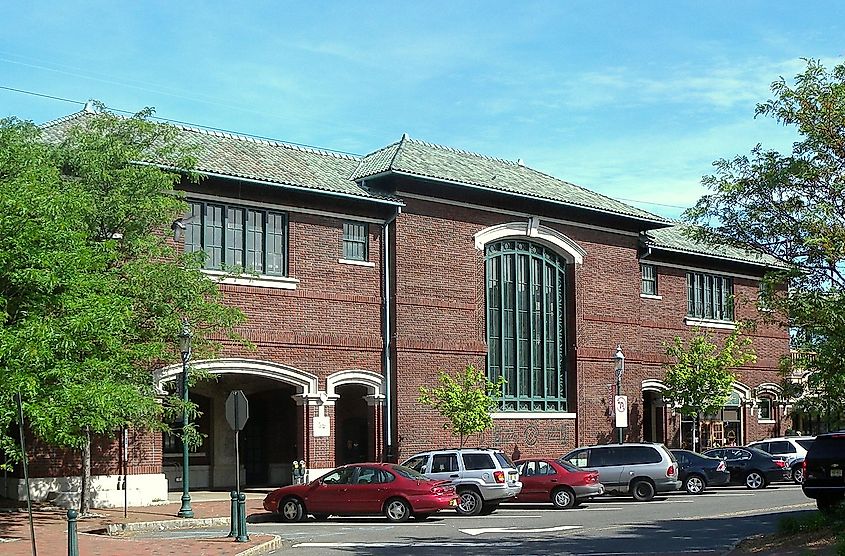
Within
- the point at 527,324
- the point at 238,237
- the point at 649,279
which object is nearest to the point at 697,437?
the point at 649,279

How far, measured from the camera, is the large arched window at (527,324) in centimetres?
3747

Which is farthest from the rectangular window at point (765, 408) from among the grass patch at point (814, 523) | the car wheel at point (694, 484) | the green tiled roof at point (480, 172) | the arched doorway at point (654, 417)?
the grass patch at point (814, 523)

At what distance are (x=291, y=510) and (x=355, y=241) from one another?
10.4 m

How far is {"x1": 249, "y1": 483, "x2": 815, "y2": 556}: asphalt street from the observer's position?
1920 centimetres

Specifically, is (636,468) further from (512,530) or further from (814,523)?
(814,523)

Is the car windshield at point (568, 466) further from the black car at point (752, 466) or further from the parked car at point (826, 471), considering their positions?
the black car at point (752, 466)

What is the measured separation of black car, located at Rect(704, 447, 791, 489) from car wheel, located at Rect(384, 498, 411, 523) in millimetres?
13913

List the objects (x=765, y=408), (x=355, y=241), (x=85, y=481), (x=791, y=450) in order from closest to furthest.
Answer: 1. (x=85, y=481)
2. (x=355, y=241)
3. (x=791, y=450)
4. (x=765, y=408)

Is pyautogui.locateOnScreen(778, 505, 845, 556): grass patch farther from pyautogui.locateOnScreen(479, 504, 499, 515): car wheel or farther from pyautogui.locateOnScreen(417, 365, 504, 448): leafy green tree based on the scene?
pyautogui.locateOnScreen(417, 365, 504, 448): leafy green tree

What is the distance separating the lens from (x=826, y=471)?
23.7 m

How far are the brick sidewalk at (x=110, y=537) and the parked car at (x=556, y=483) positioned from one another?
22.1 ft

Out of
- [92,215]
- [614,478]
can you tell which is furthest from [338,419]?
[92,215]

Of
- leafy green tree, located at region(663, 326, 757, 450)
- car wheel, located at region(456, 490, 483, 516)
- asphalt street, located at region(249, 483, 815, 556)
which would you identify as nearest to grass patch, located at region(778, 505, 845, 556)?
asphalt street, located at region(249, 483, 815, 556)

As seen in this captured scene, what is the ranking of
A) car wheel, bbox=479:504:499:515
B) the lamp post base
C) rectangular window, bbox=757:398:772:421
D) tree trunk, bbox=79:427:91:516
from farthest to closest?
rectangular window, bbox=757:398:772:421
car wheel, bbox=479:504:499:515
tree trunk, bbox=79:427:91:516
the lamp post base
